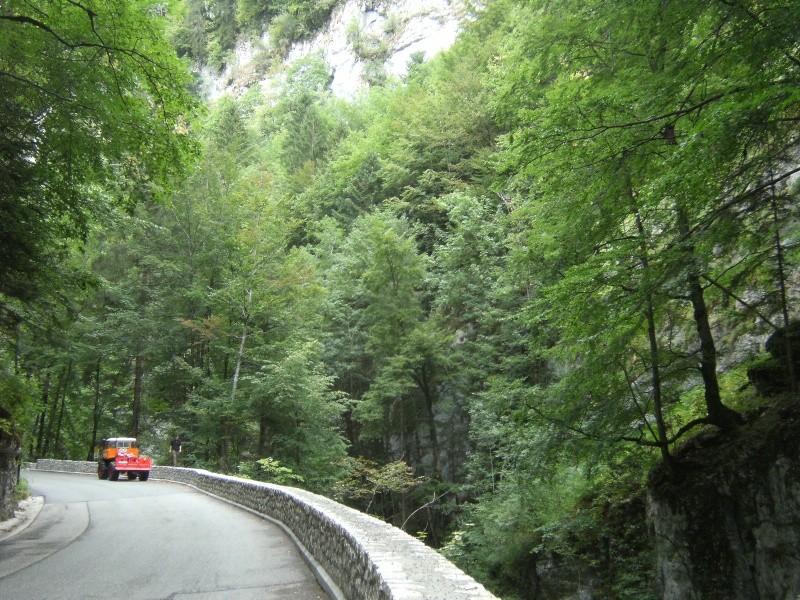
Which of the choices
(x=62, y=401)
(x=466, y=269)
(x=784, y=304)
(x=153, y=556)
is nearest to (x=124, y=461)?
(x=62, y=401)

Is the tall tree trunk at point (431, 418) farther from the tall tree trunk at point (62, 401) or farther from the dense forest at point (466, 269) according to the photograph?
the tall tree trunk at point (62, 401)

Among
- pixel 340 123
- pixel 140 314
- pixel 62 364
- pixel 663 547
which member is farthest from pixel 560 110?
pixel 340 123

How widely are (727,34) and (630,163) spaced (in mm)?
1824

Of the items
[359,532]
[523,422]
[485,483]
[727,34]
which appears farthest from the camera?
[485,483]

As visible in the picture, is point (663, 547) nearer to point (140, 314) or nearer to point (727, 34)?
point (727, 34)

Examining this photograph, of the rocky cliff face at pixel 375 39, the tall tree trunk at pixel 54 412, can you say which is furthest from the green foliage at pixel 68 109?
Result: the rocky cliff face at pixel 375 39

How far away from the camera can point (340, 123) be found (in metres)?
53.9

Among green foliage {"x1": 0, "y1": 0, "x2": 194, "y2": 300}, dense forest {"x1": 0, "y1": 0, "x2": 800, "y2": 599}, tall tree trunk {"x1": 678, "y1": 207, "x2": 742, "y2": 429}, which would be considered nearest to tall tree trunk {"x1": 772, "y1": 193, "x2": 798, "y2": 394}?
dense forest {"x1": 0, "y1": 0, "x2": 800, "y2": 599}

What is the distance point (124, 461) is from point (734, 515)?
22.5m

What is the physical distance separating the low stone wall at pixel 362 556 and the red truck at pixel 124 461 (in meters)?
13.1

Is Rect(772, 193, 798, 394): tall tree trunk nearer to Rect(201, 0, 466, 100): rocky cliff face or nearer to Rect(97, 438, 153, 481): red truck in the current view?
Rect(97, 438, 153, 481): red truck

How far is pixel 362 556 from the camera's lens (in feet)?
18.8

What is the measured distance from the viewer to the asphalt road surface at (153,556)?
7.10 meters

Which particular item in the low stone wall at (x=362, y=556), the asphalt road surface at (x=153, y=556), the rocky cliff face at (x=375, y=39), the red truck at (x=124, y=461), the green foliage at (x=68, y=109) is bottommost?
the asphalt road surface at (x=153, y=556)
